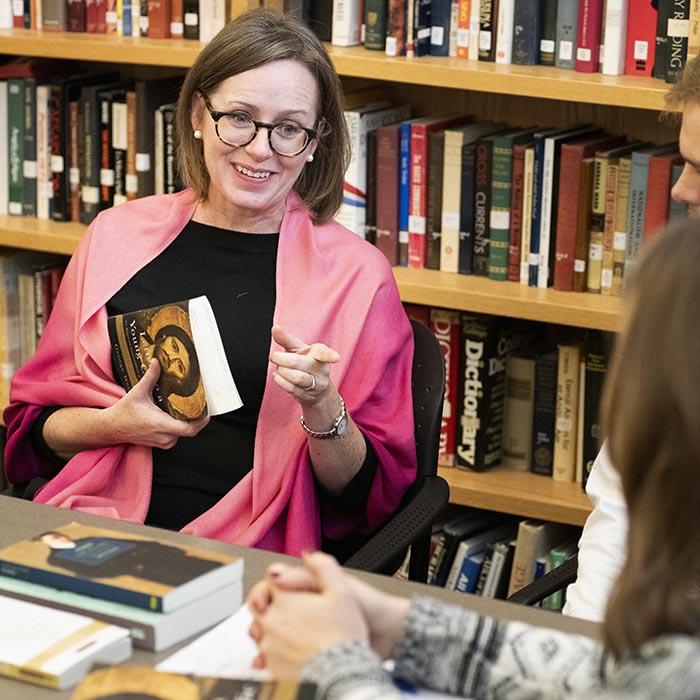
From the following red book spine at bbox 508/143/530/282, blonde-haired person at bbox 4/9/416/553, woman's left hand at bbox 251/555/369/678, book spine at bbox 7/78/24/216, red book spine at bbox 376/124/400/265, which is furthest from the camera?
book spine at bbox 7/78/24/216

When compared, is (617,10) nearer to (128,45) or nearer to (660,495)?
(128,45)

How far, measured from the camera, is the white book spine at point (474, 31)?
2604 mm

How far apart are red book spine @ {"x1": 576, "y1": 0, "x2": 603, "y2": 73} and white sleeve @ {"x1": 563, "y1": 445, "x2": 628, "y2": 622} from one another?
978mm

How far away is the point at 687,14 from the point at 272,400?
1.04m

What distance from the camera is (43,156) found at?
3.12m

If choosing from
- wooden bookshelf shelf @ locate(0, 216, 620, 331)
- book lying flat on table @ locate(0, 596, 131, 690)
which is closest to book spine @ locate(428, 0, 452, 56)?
wooden bookshelf shelf @ locate(0, 216, 620, 331)

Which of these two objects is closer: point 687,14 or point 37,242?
point 687,14

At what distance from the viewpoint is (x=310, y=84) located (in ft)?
7.18

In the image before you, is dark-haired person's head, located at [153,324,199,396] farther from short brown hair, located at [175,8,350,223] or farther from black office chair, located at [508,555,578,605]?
black office chair, located at [508,555,578,605]

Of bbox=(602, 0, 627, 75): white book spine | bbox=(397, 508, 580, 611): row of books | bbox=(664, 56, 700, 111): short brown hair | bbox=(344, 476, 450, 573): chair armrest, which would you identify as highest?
bbox=(602, 0, 627, 75): white book spine

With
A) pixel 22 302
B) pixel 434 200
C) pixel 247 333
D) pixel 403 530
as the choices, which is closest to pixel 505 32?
pixel 434 200

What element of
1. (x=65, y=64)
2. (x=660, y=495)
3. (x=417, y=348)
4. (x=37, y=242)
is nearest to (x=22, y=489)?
(x=417, y=348)

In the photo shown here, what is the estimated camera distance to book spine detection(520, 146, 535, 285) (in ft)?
8.57

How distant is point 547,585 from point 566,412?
0.90m
